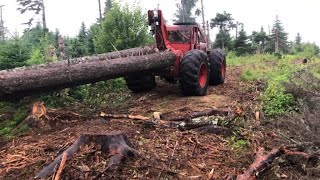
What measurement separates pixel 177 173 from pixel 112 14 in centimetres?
1200

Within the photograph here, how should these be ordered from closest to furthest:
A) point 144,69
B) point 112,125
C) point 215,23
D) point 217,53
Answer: point 112,125 → point 144,69 → point 217,53 → point 215,23

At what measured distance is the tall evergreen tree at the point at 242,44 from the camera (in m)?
28.9

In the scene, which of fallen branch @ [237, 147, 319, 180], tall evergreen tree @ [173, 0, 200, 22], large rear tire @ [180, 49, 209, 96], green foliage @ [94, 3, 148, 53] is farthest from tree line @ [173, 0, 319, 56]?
fallen branch @ [237, 147, 319, 180]

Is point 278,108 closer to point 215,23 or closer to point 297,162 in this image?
point 297,162

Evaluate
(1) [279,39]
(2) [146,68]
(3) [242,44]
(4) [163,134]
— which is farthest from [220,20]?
(4) [163,134]

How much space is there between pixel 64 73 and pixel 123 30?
9.16 m

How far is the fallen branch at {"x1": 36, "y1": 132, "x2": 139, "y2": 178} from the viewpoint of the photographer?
13.4 feet

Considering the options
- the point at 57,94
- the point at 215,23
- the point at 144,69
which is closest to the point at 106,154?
the point at 144,69

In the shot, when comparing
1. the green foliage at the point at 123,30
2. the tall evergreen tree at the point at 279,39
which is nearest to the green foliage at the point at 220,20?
the tall evergreen tree at the point at 279,39

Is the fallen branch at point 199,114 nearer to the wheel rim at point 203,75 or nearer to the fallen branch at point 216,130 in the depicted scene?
the fallen branch at point 216,130

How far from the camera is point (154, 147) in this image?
495cm

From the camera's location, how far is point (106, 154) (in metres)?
4.32

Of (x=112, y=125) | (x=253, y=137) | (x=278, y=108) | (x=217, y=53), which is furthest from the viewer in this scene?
(x=217, y=53)

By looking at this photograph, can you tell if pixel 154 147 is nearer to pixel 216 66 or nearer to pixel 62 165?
pixel 62 165
